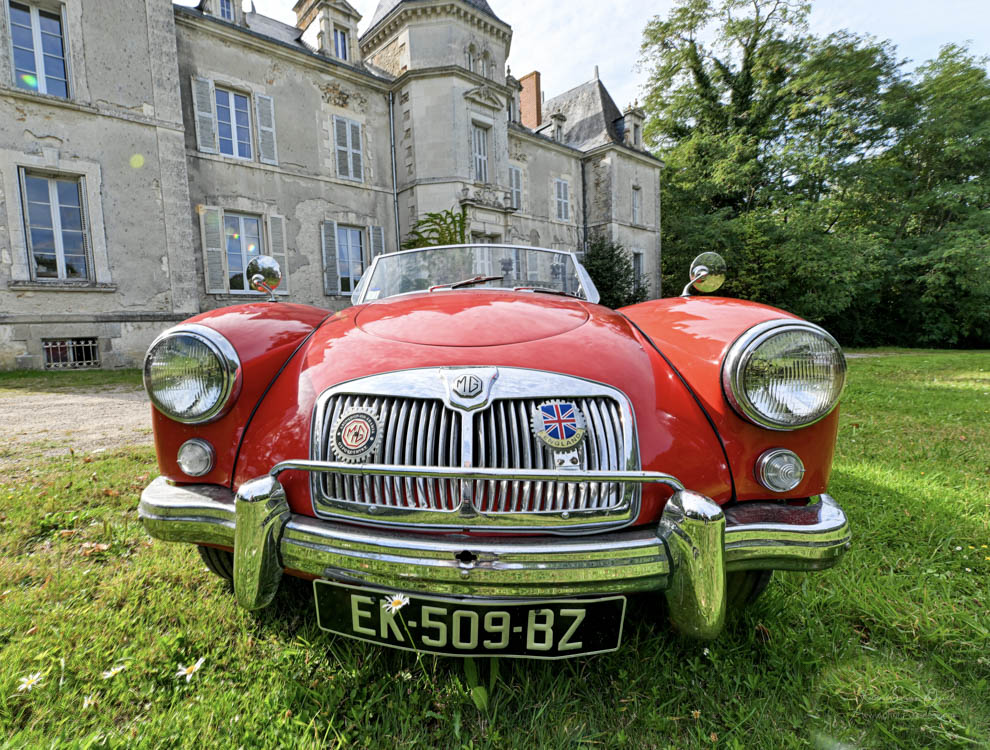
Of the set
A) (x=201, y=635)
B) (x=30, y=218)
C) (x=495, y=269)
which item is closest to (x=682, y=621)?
(x=201, y=635)

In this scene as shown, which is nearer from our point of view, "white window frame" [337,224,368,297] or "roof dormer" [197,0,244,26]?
"roof dormer" [197,0,244,26]

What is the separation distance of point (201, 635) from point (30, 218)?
445 inches

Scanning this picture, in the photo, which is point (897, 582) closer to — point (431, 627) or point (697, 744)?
point (697, 744)

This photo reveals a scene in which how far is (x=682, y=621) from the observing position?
3.89ft

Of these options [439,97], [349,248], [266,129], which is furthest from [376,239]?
[439,97]

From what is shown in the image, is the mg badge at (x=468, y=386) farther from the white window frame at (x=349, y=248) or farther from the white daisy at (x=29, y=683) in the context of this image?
the white window frame at (x=349, y=248)

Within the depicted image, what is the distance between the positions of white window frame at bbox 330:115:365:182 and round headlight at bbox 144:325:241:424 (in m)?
12.9

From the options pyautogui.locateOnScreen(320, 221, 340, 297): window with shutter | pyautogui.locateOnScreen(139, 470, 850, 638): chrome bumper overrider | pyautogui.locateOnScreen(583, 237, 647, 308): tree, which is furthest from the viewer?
pyautogui.locateOnScreen(583, 237, 647, 308): tree

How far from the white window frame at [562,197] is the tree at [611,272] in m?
1.66

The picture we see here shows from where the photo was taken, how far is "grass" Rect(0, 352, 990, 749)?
1.19 meters

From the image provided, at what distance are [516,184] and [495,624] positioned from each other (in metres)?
17.5

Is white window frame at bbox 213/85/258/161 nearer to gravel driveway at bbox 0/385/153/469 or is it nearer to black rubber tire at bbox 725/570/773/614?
gravel driveway at bbox 0/385/153/469

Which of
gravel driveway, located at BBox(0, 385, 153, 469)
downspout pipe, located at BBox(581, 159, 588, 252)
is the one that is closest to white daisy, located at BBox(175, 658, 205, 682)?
gravel driveway, located at BBox(0, 385, 153, 469)

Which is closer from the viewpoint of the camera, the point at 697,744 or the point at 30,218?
the point at 697,744
